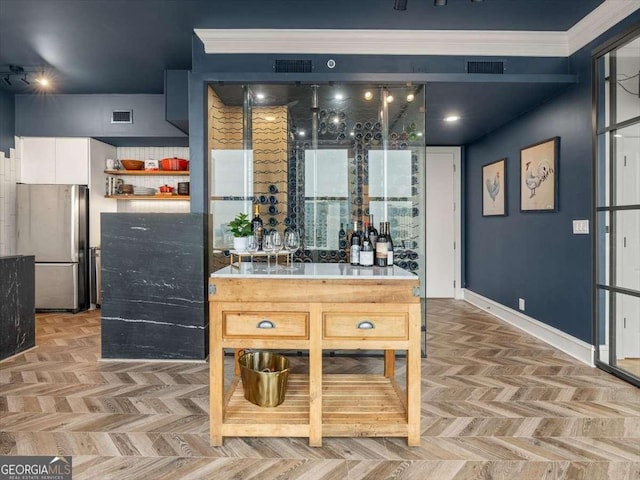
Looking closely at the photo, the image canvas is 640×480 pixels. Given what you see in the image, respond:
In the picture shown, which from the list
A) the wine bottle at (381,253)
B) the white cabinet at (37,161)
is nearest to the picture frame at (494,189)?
the wine bottle at (381,253)

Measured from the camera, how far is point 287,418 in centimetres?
229

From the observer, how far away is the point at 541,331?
172 inches

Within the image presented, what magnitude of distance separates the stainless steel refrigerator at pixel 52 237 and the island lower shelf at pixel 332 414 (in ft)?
13.9

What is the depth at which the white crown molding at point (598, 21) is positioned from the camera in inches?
123

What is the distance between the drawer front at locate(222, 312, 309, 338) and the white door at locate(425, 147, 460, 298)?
496 centimetres

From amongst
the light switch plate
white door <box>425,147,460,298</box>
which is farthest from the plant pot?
white door <box>425,147,460,298</box>

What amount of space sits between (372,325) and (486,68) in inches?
116

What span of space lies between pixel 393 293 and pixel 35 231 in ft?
18.2

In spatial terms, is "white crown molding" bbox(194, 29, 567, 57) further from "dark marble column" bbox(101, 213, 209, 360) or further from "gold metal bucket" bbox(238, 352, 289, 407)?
"gold metal bucket" bbox(238, 352, 289, 407)

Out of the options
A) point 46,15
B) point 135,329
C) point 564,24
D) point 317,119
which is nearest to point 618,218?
point 564,24

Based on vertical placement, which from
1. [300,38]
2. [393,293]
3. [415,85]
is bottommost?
[393,293]

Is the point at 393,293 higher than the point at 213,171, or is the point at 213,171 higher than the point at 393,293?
the point at 213,171

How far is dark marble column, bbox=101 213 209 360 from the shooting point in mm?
3615

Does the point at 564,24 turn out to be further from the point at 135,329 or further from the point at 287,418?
the point at 135,329
